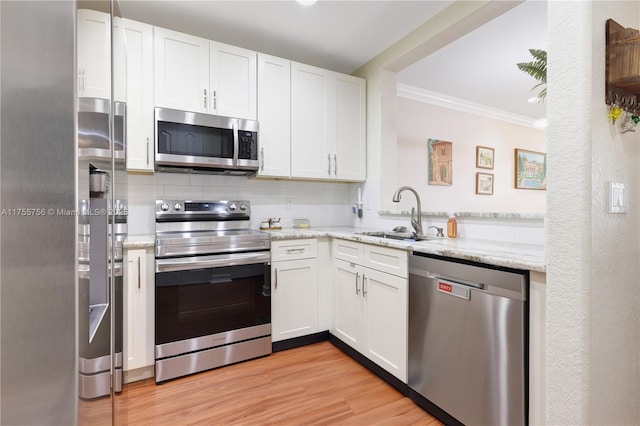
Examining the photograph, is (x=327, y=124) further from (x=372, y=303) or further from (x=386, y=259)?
(x=372, y=303)

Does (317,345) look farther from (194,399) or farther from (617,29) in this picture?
(617,29)

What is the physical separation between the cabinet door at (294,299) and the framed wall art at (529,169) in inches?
164

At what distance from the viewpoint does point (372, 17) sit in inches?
92.8

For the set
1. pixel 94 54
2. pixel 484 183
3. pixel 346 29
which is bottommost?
pixel 94 54

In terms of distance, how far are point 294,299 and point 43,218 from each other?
7.11 ft

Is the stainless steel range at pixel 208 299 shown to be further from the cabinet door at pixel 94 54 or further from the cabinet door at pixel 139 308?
the cabinet door at pixel 94 54

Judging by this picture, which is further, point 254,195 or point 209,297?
point 254,195

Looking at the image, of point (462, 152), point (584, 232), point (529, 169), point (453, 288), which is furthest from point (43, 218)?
point (529, 169)

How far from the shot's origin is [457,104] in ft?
14.1

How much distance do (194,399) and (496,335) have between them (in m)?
1.69

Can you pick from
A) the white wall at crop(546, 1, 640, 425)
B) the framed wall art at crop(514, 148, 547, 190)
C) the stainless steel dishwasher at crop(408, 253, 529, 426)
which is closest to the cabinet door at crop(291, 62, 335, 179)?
the stainless steel dishwasher at crop(408, 253, 529, 426)

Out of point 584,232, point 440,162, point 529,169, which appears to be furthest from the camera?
point 529,169

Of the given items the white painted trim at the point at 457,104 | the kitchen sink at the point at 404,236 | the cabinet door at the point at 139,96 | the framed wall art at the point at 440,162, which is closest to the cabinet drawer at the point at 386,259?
the kitchen sink at the point at 404,236

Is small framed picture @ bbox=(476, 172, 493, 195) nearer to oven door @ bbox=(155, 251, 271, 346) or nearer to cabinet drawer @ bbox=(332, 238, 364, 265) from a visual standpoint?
cabinet drawer @ bbox=(332, 238, 364, 265)
